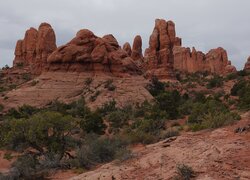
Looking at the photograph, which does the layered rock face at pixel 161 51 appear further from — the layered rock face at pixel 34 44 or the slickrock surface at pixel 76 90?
the layered rock face at pixel 34 44

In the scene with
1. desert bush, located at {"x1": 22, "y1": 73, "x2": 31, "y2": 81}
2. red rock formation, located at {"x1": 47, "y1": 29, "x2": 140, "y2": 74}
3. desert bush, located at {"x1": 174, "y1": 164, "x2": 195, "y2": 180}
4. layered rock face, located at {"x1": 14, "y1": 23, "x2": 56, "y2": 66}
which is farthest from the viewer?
layered rock face, located at {"x1": 14, "y1": 23, "x2": 56, "y2": 66}

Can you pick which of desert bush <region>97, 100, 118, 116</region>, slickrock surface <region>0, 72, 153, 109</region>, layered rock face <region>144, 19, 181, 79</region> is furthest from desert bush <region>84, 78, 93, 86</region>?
layered rock face <region>144, 19, 181, 79</region>

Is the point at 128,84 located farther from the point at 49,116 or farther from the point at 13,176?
the point at 13,176

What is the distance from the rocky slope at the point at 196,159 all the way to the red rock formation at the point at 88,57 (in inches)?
1208

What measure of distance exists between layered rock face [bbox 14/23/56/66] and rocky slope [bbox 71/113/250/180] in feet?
160

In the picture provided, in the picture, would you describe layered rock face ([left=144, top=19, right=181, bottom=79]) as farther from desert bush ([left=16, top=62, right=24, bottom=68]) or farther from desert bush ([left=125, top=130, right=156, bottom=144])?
desert bush ([left=125, top=130, right=156, bottom=144])

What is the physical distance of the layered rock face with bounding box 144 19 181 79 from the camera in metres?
56.1

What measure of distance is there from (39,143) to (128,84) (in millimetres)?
25701

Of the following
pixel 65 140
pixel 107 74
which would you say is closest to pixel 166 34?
pixel 107 74

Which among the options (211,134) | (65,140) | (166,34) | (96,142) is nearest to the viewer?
(211,134)

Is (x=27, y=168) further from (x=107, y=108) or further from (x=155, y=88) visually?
(x=155, y=88)

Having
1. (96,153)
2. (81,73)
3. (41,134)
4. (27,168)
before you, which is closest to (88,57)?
(81,73)

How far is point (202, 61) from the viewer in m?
77.3

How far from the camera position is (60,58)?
1678 inches
